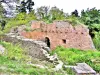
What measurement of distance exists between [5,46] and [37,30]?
17.2 ft

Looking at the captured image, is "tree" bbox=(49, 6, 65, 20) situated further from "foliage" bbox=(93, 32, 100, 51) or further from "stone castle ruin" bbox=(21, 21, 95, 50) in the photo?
"foliage" bbox=(93, 32, 100, 51)

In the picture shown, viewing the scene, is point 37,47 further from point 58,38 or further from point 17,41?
point 58,38

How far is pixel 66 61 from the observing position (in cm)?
1647

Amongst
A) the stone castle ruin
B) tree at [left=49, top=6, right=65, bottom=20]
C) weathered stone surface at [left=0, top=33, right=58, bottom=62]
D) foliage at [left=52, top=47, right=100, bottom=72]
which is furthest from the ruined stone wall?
tree at [left=49, top=6, right=65, bottom=20]

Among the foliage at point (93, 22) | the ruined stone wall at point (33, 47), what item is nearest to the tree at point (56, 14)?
the foliage at point (93, 22)

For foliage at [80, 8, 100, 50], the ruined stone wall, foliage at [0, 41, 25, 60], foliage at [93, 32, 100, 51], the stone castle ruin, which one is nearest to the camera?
foliage at [0, 41, 25, 60]

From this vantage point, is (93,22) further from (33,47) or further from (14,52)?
(14,52)

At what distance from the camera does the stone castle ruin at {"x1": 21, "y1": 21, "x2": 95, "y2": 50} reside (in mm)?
21141

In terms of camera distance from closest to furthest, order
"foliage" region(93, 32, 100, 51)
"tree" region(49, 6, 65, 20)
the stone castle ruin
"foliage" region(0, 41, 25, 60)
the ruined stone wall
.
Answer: "foliage" region(0, 41, 25, 60)
the ruined stone wall
the stone castle ruin
"foliage" region(93, 32, 100, 51)
"tree" region(49, 6, 65, 20)

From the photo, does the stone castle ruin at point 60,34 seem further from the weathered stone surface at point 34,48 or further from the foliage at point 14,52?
the foliage at point 14,52

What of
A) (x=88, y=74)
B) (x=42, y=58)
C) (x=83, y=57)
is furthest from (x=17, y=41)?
(x=88, y=74)

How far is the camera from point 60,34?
21.5m

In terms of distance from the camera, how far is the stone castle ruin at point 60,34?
69.4 ft

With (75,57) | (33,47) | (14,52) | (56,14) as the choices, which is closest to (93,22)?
(56,14)
